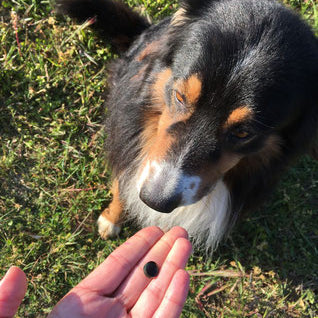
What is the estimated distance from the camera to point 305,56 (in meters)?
1.89

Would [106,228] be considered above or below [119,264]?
below

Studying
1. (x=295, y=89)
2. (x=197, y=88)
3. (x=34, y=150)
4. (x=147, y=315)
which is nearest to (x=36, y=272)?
(x=34, y=150)

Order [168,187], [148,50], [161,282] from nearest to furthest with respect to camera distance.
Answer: [168,187] → [161,282] → [148,50]

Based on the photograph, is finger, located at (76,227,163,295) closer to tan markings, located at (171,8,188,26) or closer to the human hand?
the human hand

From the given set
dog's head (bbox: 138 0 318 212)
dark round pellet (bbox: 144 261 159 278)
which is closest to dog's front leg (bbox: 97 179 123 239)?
dark round pellet (bbox: 144 261 159 278)

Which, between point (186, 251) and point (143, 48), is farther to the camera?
point (143, 48)

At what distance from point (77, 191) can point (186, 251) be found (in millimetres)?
1362

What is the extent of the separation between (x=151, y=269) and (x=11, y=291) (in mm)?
870

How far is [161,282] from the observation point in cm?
213

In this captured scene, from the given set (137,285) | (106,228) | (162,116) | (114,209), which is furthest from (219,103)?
(106,228)

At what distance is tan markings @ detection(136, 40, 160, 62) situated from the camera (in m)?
2.32

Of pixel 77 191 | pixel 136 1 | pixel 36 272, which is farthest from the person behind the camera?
pixel 136 1

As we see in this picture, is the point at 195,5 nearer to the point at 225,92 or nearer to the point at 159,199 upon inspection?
the point at 225,92

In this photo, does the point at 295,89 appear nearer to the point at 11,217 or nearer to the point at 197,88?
the point at 197,88
